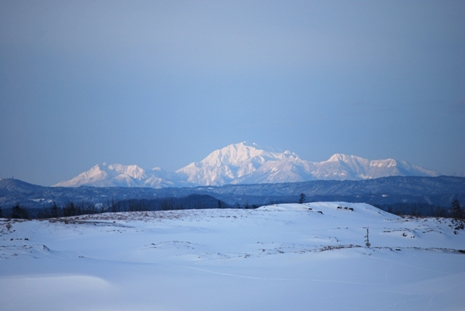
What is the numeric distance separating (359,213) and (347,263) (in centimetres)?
5157

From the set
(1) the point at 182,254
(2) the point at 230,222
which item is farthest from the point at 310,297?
(2) the point at 230,222

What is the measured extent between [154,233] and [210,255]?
15.2m

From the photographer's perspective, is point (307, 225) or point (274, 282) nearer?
point (274, 282)

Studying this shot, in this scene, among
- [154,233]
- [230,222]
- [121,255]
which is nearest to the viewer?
[121,255]

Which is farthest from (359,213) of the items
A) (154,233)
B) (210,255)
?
(210,255)

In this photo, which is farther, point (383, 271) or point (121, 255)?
point (121, 255)

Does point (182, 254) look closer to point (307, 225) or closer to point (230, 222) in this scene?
point (230, 222)

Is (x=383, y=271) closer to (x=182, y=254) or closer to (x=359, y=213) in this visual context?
(x=182, y=254)

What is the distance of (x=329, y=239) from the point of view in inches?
1329

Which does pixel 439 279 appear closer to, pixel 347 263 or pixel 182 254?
pixel 347 263

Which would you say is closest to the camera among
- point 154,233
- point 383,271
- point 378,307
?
point 378,307

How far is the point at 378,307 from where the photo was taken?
11.4 meters

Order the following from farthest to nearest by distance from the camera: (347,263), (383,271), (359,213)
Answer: (359,213) → (347,263) → (383,271)

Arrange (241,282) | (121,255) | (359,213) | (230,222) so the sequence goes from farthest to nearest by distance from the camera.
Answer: (359,213) < (230,222) < (121,255) < (241,282)
